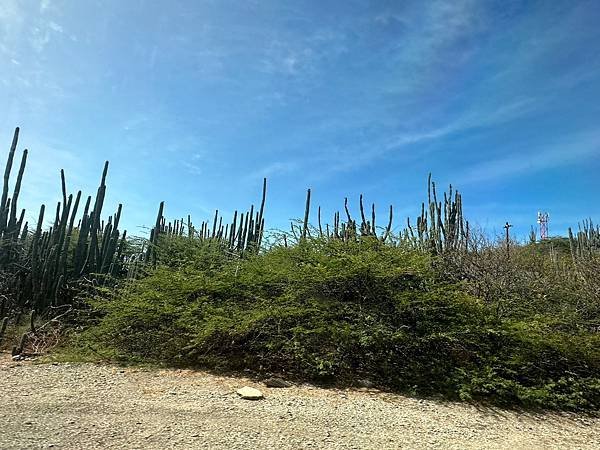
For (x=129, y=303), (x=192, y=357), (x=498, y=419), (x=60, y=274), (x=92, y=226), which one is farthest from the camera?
(x=92, y=226)

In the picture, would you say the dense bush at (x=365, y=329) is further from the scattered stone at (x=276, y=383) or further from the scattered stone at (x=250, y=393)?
the scattered stone at (x=250, y=393)

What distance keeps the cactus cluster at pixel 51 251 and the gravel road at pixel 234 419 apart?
13.7ft

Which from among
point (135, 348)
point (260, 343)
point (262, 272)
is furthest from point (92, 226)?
point (260, 343)

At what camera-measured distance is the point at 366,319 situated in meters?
6.82

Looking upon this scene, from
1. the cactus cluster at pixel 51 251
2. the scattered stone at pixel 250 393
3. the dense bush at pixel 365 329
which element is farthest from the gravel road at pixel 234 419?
the cactus cluster at pixel 51 251

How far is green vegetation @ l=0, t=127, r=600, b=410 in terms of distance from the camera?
632 cm

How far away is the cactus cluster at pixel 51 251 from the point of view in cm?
1007

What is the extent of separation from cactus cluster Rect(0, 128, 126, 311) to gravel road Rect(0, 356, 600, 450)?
13.7 ft

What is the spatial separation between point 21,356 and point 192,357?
277cm

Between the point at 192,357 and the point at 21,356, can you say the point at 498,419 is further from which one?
the point at 21,356

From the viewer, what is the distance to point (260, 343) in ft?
22.7

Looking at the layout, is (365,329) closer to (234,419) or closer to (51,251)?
(234,419)

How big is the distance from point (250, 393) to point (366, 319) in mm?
2168

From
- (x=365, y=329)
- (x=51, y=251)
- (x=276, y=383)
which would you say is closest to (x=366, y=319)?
(x=365, y=329)
